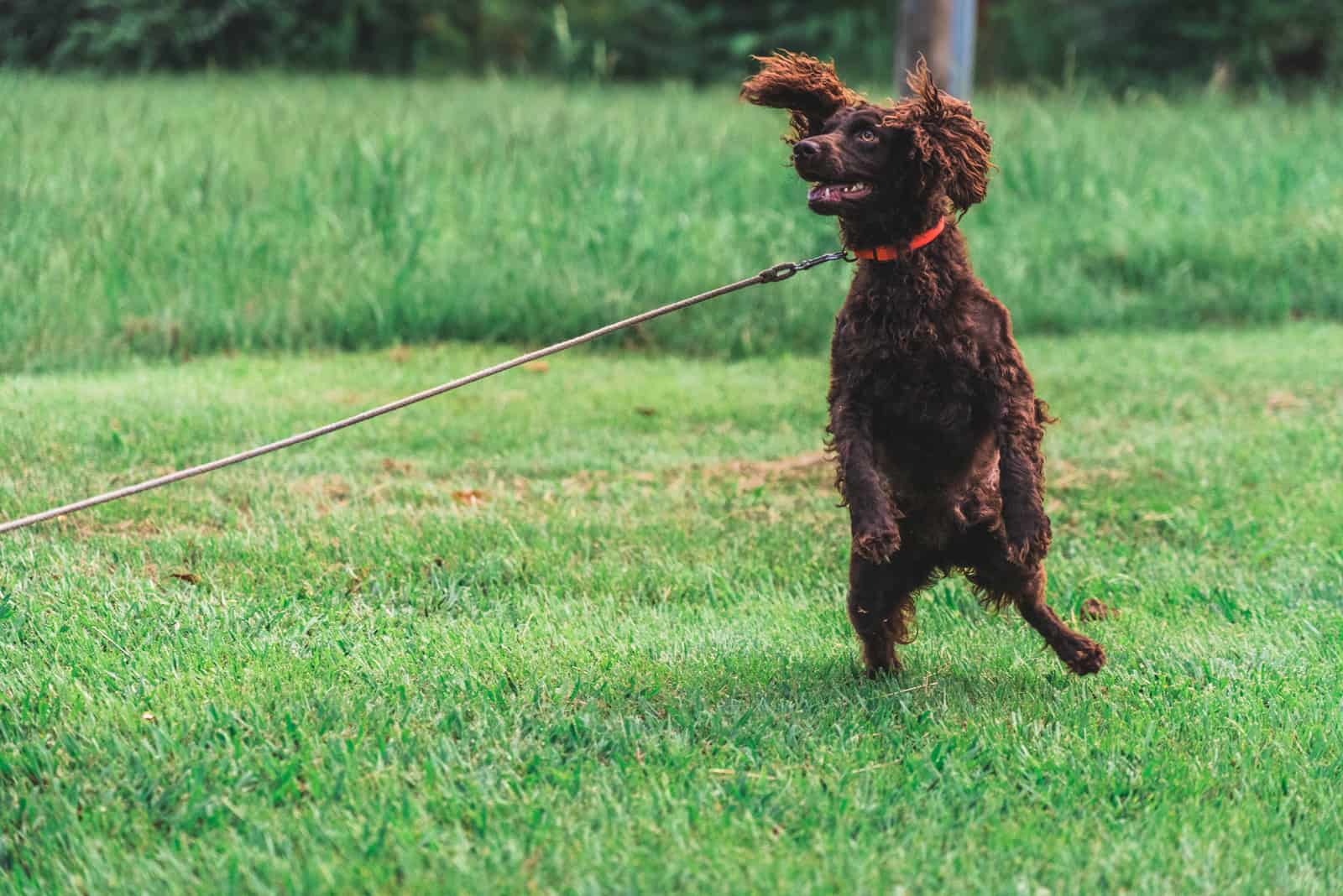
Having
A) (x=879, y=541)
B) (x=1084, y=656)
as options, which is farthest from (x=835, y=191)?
(x=1084, y=656)

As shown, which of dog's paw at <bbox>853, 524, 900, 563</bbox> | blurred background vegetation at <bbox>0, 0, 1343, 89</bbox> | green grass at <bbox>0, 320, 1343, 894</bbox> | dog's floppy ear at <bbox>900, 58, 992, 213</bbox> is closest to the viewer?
green grass at <bbox>0, 320, 1343, 894</bbox>

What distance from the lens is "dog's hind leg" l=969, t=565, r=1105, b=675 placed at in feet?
13.0

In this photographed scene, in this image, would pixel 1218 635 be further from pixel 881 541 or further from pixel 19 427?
pixel 19 427

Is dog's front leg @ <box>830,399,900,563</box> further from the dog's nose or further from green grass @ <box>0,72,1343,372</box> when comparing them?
green grass @ <box>0,72,1343,372</box>

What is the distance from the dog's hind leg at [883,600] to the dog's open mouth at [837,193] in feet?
3.01

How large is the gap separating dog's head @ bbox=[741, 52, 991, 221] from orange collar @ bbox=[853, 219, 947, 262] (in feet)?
0.24

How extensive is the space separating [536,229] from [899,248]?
6.40 metres

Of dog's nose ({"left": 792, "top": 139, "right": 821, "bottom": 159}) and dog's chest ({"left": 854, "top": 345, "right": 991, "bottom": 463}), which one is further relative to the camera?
dog's chest ({"left": 854, "top": 345, "right": 991, "bottom": 463})

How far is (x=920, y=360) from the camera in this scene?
12.2 feet

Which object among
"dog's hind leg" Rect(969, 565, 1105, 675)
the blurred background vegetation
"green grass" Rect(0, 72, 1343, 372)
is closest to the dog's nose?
"dog's hind leg" Rect(969, 565, 1105, 675)

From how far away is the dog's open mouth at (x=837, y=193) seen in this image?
364 cm

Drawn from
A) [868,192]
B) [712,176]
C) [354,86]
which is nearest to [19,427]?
[868,192]

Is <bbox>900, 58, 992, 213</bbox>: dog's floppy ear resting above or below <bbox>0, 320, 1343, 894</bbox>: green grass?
above

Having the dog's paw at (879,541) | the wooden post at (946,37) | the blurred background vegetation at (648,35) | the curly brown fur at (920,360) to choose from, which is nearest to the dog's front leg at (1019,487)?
the curly brown fur at (920,360)
